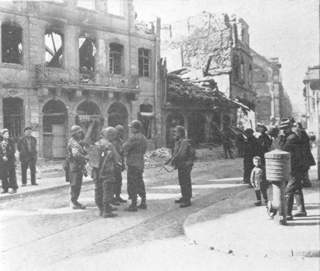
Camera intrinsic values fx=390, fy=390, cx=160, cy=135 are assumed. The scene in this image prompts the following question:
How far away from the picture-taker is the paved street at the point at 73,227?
5000 mm

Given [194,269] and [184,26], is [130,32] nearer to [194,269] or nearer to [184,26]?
[184,26]

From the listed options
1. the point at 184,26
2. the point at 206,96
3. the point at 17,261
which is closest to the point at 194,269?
the point at 17,261

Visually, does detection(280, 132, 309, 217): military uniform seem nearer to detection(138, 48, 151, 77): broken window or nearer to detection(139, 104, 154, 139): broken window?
detection(139, 104, 154, 139): broken window

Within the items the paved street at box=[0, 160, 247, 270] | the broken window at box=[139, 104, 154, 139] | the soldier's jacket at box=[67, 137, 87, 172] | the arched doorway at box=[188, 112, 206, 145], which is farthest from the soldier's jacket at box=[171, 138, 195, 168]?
the arched doorway at box=[188, 112, 206, 145]

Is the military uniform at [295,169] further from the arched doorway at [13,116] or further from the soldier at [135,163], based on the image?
the arched doorway at [13,116]

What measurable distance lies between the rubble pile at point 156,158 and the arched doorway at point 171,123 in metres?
4.14

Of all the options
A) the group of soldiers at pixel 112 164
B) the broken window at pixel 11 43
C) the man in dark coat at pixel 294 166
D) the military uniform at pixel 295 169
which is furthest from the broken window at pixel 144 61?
the military uniform at pixel 295 169

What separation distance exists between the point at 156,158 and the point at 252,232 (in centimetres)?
1345

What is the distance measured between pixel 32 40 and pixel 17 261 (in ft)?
47.8

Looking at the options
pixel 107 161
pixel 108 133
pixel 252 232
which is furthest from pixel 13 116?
pixel 252 232

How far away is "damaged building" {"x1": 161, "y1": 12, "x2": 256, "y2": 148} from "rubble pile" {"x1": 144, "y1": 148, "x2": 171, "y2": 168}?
7.41m

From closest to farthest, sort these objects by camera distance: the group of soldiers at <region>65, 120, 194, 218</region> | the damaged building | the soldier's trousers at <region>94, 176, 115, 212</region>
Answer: the soldier's trousers at <region>94, 176, 115, 212</region> → the group of soldiers at <region>65, 120, 194, 218</region> → the damaged building

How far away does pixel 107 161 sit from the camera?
276 inches

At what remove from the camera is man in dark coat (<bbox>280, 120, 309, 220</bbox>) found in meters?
6.18
